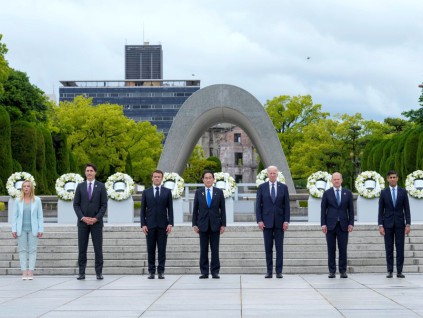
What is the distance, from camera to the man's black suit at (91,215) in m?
13.0

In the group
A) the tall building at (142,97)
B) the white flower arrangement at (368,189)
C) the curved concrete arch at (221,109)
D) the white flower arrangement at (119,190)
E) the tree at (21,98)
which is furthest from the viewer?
the tall building at (142,97)

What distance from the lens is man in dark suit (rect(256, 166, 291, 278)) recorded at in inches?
517

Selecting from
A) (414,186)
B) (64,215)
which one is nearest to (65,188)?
(64,215)

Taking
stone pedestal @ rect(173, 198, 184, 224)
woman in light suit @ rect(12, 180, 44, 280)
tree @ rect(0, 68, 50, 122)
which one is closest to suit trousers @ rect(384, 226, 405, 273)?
woman in light suit @ rect(12, 180, 44, 280)

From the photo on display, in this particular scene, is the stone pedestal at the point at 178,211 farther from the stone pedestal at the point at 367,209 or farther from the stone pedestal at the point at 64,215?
the stone pedestal at the point at 367,209

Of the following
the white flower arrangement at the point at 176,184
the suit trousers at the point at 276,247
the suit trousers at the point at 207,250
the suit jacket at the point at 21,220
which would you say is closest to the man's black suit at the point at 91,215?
the suit jacket at the point at 21,220

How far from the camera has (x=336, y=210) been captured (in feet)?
43.8

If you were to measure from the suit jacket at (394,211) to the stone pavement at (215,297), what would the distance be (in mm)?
962

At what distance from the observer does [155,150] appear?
7006 centimetres

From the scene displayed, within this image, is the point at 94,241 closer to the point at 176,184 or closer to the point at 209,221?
the point at 209,221

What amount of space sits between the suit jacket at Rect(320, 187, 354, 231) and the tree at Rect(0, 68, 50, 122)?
32.3m

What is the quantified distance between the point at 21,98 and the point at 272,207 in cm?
3365

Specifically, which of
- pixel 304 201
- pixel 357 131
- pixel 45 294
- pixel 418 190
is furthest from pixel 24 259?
pixel 357 131

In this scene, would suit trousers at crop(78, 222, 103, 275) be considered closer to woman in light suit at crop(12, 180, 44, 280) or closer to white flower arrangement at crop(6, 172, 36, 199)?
woman in light suit at crop(12, 180, 44, 280)
